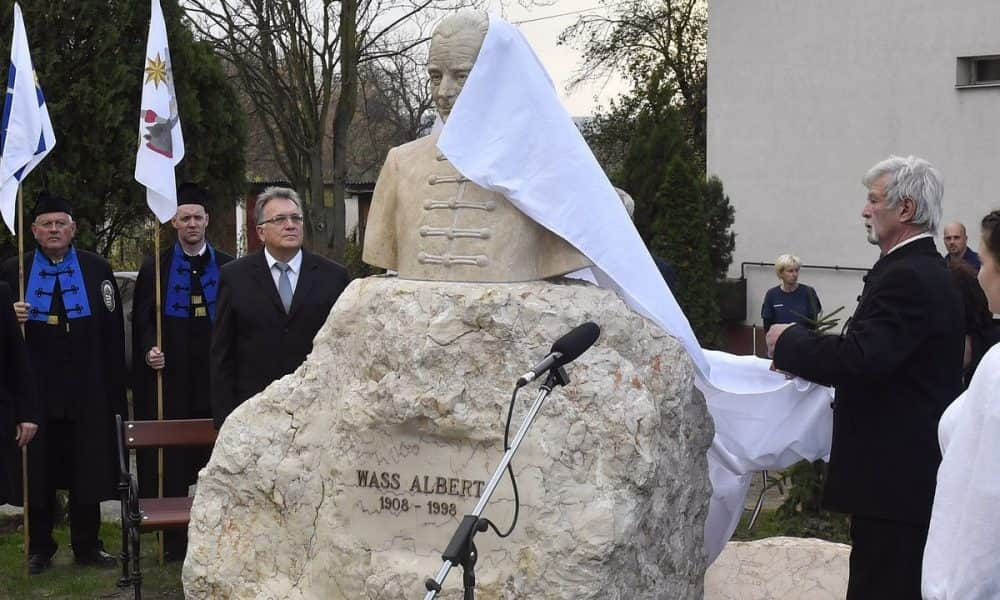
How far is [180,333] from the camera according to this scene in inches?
293

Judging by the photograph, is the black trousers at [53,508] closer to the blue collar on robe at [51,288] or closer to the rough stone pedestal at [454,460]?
the blue collar on robe at [51,288]

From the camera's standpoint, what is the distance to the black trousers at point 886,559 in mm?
4359

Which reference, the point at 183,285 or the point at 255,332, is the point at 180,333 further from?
the point at 255,332

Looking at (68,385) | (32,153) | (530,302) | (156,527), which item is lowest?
(156,527)

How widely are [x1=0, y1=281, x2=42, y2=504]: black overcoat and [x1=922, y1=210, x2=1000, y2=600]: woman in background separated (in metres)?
4.66

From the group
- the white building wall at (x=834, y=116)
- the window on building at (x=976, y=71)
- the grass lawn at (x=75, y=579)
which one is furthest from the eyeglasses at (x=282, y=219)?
the window on building at (x=976, y=71)

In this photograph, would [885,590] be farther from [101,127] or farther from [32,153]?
[101,127]

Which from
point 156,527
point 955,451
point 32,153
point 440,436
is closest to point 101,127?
point 32,153

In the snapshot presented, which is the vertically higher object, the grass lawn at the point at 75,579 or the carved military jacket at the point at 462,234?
the carved military jacket at the point at 462,234

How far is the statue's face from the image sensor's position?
488 centimetres

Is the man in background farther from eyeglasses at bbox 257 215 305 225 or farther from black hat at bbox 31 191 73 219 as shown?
black hat at bbox 31 191 73 219

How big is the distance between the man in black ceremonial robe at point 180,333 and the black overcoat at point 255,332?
1079mm

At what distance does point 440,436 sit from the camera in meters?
4.71

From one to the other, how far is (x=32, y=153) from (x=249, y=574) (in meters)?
3.29
